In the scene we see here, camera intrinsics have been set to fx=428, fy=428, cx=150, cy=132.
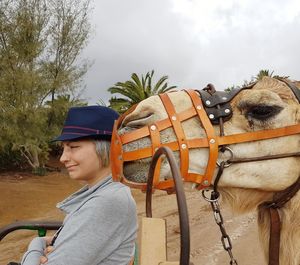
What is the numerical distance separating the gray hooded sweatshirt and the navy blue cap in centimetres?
26

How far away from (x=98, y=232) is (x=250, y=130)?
0.92 m

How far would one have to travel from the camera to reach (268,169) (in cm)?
214

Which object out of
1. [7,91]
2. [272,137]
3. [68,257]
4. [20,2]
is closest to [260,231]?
[272,137]

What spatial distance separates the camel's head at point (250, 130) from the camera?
2.10 m

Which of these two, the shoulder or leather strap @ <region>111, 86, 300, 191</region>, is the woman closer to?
the shoulder

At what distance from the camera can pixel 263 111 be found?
2.19 m

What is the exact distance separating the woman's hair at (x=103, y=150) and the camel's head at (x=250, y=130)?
284 millimetres

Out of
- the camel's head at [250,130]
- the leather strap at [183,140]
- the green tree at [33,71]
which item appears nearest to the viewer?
the leather strap at [183,140]

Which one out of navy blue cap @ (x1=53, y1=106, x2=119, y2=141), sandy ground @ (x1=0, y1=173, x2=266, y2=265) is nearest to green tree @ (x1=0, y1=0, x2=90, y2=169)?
sandy ground @ (x1=0, y1=173, x2=266, y2=265)

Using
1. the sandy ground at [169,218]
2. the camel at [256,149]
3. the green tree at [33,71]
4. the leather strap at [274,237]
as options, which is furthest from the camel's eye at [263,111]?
the green tree at [33,71]

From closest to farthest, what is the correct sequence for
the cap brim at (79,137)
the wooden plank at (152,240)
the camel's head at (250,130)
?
the wooden plank at (152,240)
the camel's head at (250,130)
the cap brim at (79,137)

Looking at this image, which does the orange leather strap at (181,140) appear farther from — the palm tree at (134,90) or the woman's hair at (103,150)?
the palm tree at (134,90)

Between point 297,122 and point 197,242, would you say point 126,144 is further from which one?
point 197,242

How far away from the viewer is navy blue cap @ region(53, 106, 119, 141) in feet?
7.53
